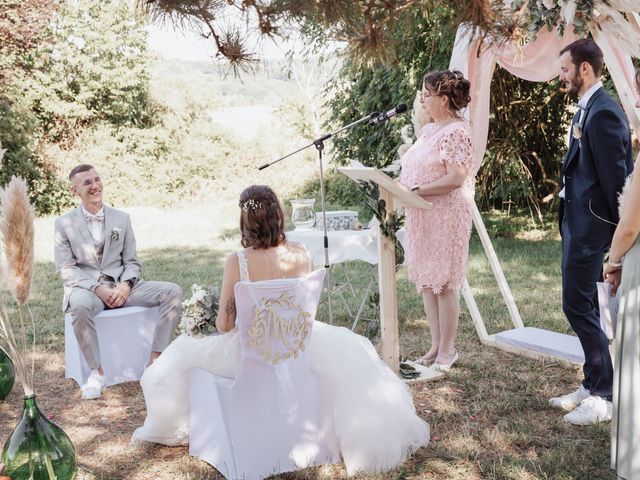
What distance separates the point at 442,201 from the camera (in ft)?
13.5

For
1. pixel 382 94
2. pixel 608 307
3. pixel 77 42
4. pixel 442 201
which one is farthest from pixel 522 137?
pixel 77 42

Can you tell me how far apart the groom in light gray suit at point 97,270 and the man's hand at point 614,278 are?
8.92 ft

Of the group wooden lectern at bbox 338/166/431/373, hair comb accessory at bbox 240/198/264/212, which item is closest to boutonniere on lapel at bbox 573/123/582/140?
wooden lectern at bbox 338/166/431/373

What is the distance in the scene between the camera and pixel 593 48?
3.24 meters

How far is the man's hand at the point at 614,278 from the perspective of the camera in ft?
8.93

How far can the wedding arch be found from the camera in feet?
11.3

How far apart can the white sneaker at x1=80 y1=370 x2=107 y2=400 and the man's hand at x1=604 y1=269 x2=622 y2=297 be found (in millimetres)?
2991

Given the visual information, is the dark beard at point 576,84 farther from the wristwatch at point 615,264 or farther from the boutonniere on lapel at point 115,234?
the boutonniere on lapel at point 115,234

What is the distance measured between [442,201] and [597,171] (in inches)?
42.9

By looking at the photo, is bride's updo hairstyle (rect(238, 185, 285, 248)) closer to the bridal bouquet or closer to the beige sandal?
the bridal bouquet

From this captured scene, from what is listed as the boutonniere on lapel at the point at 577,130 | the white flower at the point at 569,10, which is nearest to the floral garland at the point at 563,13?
the white flower at the point at 569,10

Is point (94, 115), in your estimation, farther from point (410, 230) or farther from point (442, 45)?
point (410, 230)

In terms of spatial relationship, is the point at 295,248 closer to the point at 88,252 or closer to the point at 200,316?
the point at 200,316

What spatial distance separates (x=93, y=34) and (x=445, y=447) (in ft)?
52.1
